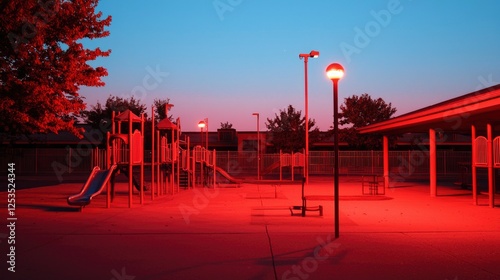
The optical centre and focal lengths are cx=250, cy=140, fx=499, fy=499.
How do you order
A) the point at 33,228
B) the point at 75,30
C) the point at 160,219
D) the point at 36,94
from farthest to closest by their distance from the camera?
the point at 75,30 → the point at 36,94 → the point at 160,219 → the point at 33,228

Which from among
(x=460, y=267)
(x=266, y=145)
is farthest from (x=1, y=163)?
(x=460, y=267)

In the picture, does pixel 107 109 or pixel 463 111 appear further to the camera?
pixel 107 109

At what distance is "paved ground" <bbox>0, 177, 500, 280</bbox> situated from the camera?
324 inches

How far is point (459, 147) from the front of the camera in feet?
208

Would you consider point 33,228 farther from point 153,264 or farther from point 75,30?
point 75,30

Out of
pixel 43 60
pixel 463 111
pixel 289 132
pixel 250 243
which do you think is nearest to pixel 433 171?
pixel 463 111

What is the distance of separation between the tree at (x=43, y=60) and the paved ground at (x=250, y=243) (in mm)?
3699

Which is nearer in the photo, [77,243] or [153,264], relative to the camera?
[153,264]

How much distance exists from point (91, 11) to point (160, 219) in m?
9.95

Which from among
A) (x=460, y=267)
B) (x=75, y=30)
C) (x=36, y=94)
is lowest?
(x=460, y=267)

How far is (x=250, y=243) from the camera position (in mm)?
10727

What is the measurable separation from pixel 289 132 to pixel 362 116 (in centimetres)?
888

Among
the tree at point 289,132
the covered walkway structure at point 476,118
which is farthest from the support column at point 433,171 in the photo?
the tree at point 289,132

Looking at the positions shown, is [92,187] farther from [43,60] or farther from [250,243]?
[250,243]
